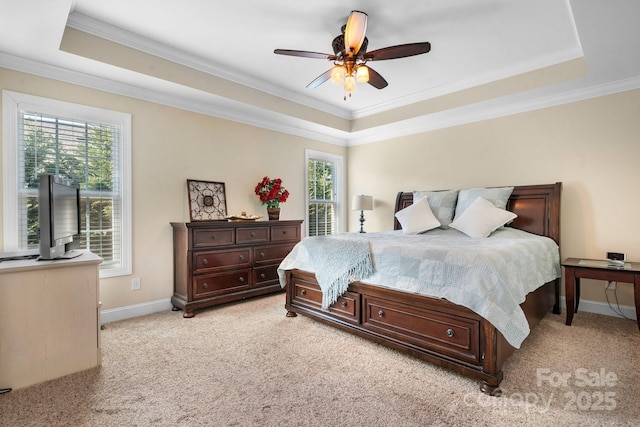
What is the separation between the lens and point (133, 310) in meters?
3.33

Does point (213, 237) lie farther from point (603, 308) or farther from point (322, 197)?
point (603, 308)

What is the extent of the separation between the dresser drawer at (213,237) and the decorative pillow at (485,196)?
8.74 ft

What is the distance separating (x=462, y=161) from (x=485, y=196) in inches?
30.6

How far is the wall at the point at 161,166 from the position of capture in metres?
3.16

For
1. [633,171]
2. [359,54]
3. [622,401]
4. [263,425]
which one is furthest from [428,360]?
[633,171]

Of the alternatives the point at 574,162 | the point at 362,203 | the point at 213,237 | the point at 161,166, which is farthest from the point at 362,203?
the point at 161,166

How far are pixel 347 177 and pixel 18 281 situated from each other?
4.52 metres

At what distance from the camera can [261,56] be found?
3.35 metres

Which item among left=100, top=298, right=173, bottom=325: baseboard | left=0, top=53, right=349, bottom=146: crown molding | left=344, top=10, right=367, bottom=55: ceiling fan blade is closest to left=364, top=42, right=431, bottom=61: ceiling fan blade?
left=344, top=10, right=367, bottom=55: ceiling fan blade

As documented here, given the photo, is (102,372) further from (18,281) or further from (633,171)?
(633,171)

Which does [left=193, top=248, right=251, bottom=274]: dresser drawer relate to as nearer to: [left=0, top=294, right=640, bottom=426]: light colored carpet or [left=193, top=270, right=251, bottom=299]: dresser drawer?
[left=193, top=270, right=251, bottom=299]: dresser drawer

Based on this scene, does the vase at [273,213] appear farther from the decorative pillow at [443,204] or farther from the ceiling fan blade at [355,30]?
the ceiling fan blade at [355,30]

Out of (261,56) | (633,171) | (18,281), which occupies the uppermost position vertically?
(261,56)

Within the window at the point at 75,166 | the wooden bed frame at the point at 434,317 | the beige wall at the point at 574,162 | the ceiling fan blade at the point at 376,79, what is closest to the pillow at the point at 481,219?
the wooden bed frame at the point at 434,317
